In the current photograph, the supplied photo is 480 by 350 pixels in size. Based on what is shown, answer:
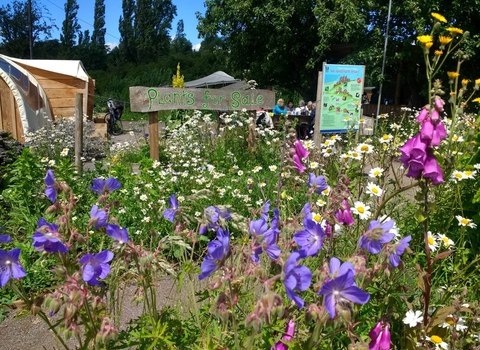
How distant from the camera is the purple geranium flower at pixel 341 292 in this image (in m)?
0.92

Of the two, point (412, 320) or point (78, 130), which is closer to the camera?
point (412, 320)

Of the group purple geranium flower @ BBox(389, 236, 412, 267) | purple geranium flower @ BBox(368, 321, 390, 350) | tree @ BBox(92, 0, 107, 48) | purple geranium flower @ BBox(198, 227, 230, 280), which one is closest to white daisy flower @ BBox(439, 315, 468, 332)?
purple geranium flower @ BBox(368, 321, 390, 350)

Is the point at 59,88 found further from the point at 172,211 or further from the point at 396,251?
the point at 396,251

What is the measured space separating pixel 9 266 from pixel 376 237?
977mm

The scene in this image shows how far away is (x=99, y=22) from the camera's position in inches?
2689

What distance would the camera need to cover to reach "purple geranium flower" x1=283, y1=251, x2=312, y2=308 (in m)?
0.90

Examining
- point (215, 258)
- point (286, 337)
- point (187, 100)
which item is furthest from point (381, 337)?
point (187, 100)

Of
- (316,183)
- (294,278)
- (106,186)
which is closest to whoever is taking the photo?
(294,278)

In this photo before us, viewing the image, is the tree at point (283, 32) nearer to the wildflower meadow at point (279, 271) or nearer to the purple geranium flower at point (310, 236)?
the wildflower meadow at point (279, 271)

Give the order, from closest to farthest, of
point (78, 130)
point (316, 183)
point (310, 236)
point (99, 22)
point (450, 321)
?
point (310, 236)
point (316, 183)
point (450, 321)
point (78, 130)
point (99, 22)

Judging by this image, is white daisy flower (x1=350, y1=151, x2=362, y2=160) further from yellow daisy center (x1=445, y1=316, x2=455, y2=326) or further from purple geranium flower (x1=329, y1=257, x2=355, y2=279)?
purple geranium flower (x1=329, y1=257, x2=355, y2=279)

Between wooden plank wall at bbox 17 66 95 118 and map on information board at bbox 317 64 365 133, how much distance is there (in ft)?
25.1

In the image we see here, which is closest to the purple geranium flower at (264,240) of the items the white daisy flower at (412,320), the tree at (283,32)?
the white daisy flower at (412,320)

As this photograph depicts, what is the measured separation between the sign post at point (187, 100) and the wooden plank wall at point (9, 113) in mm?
4525
